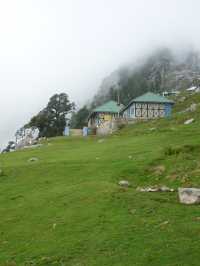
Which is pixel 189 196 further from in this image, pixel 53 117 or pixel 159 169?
pixel 53 117

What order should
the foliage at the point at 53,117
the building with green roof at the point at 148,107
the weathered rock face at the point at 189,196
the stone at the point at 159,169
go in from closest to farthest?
1. the weathered rock face at the point at 189,196
2. the stone at the point at 159,169
3. the building with green roof at the point at 148,107
4. the foliage at the point at 53,117

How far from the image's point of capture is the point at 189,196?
31.4m

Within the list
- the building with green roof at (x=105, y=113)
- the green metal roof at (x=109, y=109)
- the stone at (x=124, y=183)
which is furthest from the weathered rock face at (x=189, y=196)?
the green metal roof at (x=109, y=109)

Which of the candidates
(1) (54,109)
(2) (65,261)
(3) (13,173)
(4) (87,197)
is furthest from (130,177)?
(1) (54,109)

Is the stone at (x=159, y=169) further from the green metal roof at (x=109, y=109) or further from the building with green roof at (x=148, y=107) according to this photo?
the green metal roof at (x=109, y=109)

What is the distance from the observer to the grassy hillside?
2375 cm

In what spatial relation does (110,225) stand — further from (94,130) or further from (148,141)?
(94,130)

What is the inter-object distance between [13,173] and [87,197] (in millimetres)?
17102

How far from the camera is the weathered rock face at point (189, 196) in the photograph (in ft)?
101

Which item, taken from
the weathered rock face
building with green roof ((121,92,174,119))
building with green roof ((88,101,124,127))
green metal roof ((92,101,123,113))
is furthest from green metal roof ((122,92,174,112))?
the weathered rock face

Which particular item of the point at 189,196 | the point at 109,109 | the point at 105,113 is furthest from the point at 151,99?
the point at 189,196

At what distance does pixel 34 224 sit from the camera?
98.5ft

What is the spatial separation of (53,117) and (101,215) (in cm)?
12269

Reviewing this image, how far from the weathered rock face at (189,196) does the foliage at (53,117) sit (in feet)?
370
